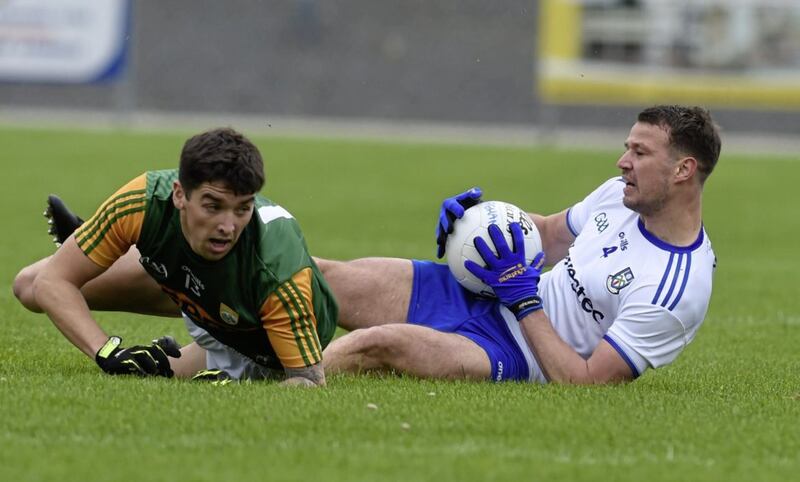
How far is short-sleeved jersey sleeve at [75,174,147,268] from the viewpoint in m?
6.41

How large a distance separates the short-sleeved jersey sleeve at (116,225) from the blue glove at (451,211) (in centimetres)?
165

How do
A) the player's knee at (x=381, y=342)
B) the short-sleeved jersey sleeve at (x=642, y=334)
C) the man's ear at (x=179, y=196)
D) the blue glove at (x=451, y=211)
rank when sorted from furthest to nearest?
the blue glove at (x=451, y=211) → the player's knee at (x=381, y=342) → the short-sleeved jersey sleeve at (x=642, y=334) → the man's ear at (x=179, y=196)

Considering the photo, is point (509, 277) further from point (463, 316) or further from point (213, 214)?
point (213, 214)

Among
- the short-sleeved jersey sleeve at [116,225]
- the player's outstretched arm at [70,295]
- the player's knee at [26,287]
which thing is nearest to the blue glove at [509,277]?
the short-sleeved jersey sleeve at [116,225]

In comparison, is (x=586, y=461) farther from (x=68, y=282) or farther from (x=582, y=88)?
(x=582, y=88)

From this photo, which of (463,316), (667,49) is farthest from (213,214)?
(667,49)

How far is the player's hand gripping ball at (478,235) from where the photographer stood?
7.29 m

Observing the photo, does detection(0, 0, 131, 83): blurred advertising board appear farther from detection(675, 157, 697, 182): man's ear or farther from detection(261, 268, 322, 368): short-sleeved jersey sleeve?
detection(261, 268, 322, 368): short-sleeved jersey sleeve

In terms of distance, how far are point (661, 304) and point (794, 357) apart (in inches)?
90.5

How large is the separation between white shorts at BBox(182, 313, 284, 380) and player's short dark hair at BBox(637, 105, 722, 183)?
2.19 meters

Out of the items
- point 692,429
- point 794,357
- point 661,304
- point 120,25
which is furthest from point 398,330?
point 120,25

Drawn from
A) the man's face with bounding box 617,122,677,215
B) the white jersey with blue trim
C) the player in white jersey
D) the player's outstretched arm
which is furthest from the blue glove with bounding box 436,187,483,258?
the player's outstretched arm

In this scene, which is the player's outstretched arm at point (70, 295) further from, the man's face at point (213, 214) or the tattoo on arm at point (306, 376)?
the tattoo on arm at point (306, 376)

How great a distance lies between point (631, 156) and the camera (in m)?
7.19
